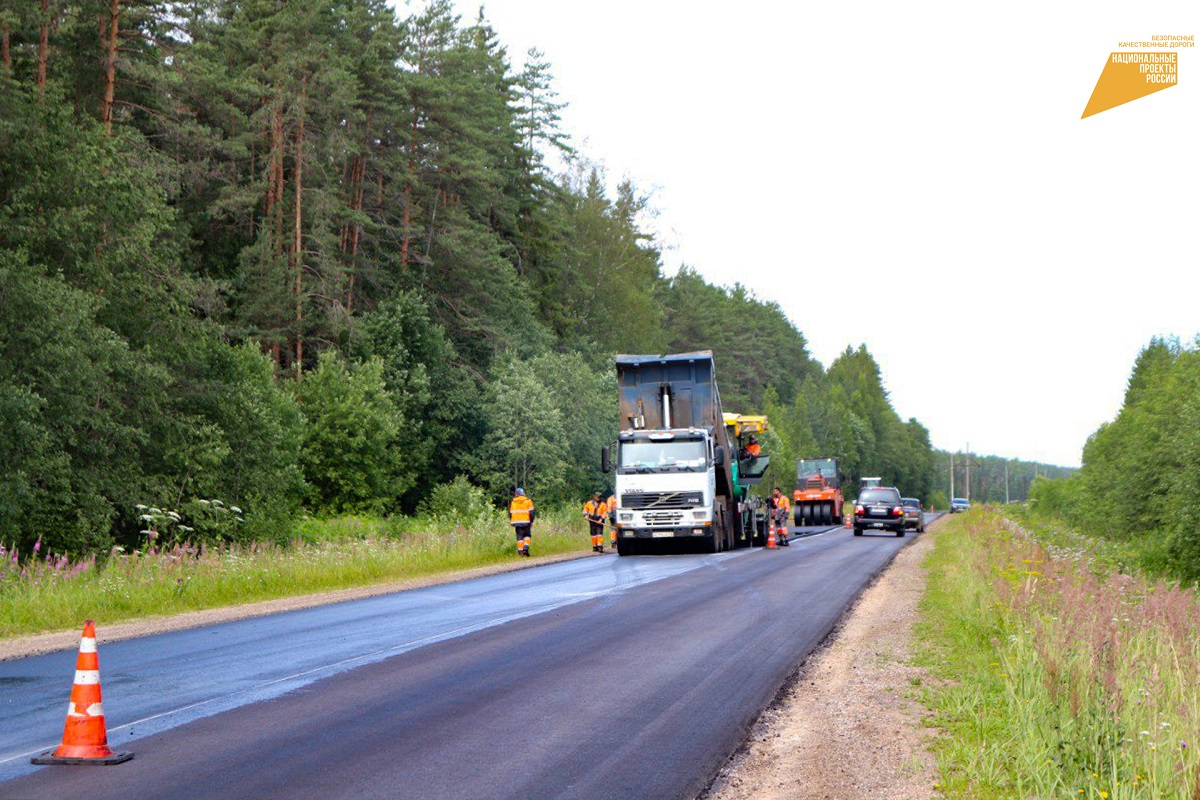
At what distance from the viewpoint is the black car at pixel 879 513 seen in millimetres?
48312

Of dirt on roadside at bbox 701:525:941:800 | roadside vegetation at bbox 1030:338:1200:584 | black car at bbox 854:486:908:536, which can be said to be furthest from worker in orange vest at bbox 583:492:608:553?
dirt on roadside at bbox 701:525:941:800

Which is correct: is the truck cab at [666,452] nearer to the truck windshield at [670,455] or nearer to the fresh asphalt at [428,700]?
the truck windshield at [670,455]

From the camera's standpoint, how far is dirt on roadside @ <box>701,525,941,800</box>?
23.9ft

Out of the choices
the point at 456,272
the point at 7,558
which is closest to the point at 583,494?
the point at 456,272

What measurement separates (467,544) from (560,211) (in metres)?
46.2

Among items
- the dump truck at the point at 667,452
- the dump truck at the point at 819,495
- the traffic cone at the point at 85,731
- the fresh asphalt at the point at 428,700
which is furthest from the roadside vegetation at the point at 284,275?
the traffic cone at the point at 85,731

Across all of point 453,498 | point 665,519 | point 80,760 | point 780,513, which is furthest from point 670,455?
point 80,760

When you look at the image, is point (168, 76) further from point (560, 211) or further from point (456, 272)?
point (560, 211)

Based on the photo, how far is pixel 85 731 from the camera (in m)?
7.71

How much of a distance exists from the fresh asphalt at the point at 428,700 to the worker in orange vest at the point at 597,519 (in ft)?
53.5

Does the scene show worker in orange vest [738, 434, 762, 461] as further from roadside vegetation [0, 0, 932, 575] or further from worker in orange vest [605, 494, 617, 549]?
roadside vegetation [0, 0, 932, 575]

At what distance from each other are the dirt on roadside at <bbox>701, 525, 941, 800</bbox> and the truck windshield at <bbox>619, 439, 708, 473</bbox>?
17473 millimetres

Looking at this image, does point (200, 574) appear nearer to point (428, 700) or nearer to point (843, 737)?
point (428, 700)

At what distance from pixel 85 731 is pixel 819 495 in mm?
60956
